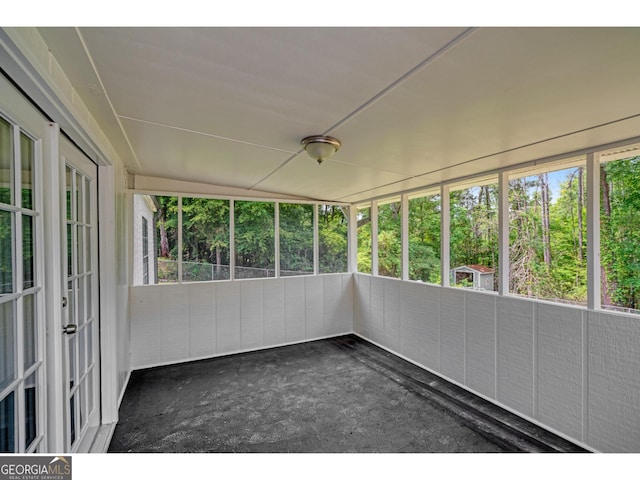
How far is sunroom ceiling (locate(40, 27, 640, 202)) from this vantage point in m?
1.06

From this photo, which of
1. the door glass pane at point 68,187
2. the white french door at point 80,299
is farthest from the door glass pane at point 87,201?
the door glass pane at point 68,187

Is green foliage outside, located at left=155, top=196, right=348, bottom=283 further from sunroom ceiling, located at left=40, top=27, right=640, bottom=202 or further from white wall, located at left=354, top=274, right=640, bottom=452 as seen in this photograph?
white wall, located at left=354, top=274, right=640, bottom=452

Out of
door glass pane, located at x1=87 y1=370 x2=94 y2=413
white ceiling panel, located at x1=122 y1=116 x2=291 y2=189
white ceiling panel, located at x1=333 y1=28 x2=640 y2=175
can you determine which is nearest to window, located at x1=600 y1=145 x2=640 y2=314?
→ white ceiling panel, located at x1=333 y1=28 x2=640 y2=175

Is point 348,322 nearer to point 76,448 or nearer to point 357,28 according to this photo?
point 76,448

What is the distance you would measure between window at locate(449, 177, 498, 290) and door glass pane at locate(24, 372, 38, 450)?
11.2 feet

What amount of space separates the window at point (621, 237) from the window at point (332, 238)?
3.23m

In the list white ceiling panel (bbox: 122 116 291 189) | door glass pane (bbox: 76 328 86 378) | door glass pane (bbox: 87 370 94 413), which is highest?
white ceiling panel (bbox: 122 116 291 189)

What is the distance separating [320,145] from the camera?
6.87ft

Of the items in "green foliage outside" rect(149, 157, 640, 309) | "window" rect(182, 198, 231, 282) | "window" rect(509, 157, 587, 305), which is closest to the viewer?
"green foliage outside" rect(149, 157, 640, 309)

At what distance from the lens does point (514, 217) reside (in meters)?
3.44

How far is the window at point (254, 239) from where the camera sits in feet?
14.2

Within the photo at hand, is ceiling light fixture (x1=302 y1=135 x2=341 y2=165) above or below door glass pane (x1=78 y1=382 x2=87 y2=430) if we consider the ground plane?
above

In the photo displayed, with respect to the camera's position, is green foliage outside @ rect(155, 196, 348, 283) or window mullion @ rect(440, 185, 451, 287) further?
green foliage outside @ rect(155, 196, 348, 283)

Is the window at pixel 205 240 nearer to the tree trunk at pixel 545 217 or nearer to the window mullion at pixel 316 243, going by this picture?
the window mullion at pixel 316 243
